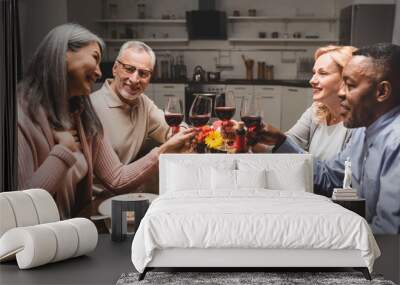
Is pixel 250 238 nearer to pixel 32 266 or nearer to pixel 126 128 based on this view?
pixel 32 266

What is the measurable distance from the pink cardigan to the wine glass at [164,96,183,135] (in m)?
0.36

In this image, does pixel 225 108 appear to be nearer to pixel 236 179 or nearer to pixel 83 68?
pixel 236 179

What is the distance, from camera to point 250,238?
17.0 feet

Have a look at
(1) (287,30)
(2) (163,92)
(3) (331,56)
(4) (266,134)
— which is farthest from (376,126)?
(2) (163,92)

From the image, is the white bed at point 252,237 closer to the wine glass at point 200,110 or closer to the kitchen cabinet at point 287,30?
the wine glass at point 200,110

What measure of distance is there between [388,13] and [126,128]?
3.00 meters

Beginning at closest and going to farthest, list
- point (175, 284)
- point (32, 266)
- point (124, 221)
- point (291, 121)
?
point (175, 284) < point (32, 266) < point (124, 221) < point (291, 121)

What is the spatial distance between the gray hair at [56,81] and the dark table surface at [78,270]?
5.60 ft

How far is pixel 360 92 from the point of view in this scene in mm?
7383

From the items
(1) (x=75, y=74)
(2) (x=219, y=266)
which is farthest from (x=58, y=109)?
(2) (x=219, y=266)

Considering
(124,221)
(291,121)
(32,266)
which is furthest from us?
(291,121)

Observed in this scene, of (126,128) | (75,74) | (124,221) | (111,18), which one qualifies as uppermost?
(111,18)

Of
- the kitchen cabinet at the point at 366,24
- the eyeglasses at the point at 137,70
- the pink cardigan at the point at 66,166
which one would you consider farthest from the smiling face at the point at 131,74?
the kitchen cabinet at the point at 366,24

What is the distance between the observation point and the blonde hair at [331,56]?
7414 millimetres
